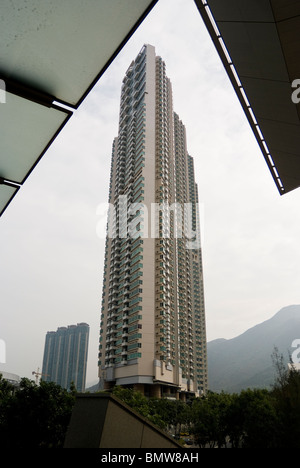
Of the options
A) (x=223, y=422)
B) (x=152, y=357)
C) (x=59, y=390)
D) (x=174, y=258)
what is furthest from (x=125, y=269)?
(x=59, y=390)

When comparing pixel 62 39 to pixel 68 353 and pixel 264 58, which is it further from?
pixel 68 353

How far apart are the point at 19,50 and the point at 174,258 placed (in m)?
80.0

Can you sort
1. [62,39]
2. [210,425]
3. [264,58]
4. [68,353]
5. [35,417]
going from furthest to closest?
[68,353], [210,425], [35,417], [264,58], [62,39]

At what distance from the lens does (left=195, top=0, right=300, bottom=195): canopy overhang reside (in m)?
4.35

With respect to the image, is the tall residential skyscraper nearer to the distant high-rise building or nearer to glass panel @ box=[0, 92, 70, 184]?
glass panel @ box=[0, 92, 70, 184]

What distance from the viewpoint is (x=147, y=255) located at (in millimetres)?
70688

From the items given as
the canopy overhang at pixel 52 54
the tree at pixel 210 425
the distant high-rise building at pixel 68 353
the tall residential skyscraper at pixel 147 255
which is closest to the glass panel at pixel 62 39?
the canopy overhang at pixel 52 54

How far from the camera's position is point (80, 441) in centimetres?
428

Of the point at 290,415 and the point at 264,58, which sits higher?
the point at 264,58

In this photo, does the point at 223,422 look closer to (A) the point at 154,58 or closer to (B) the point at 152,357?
(B) the point at 152,357

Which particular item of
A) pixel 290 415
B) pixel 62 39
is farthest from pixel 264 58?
pixel 290 415

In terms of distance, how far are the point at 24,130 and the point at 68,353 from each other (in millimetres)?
196363

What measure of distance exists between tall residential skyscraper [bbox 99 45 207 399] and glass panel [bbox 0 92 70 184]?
214ft

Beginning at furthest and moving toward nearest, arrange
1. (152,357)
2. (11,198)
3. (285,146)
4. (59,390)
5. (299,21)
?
(152,357), (59,390), (285,146), (299,21), (11,198)
